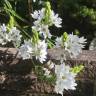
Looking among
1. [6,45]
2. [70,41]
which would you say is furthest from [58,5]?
[70,41]

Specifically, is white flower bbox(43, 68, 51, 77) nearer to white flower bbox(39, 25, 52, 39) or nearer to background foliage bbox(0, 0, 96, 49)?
white flower bbox(39, 25, 52, 39)

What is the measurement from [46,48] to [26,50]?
15 cm

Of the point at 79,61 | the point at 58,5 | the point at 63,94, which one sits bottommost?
the point at 63,94

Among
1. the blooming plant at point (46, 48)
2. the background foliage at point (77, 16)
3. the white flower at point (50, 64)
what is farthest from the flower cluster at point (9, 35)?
the background foliage at point (77, 16)

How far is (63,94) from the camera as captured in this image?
125 inches

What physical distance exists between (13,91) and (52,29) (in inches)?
77.8

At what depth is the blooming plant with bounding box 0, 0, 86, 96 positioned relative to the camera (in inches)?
115

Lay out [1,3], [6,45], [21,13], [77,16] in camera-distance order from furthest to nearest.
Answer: [77,16] < [21,13] < [1,3] < [6,45]

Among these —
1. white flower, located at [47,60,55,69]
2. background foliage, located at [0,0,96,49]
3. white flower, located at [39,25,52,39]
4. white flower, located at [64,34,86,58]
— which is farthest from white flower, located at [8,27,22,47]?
background foliage, located at [0,0,96,49]

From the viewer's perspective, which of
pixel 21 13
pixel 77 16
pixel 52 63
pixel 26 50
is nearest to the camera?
pixel 26 50

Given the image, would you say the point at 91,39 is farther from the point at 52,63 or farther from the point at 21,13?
the point at 52,63

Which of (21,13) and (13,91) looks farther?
(21,13)

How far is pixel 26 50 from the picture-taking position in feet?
9.71

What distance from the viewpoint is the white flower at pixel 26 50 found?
2945 mm
